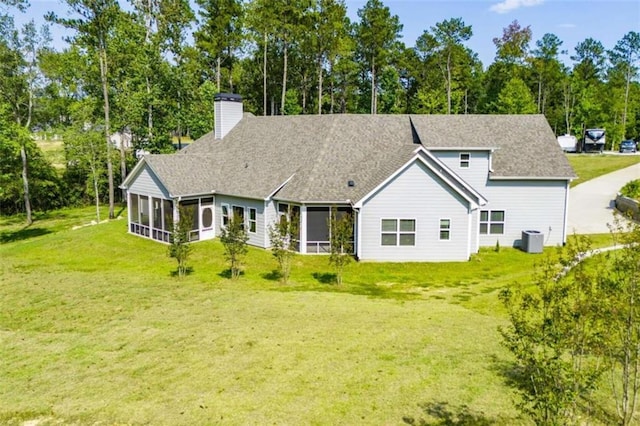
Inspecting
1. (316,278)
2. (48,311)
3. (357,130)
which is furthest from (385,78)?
(48,311)

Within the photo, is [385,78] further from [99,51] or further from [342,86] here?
[99,51]

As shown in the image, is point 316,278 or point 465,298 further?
point 316,278

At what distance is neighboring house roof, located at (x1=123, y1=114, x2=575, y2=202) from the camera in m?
26.3

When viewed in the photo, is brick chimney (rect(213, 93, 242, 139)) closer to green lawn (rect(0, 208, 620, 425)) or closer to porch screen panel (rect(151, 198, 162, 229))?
porch screen panel (rect(151, 198, 162, 229))

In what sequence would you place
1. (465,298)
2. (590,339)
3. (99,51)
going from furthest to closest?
(99,51) → (465,298) → (590,339)

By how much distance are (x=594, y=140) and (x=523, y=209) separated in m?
42.2

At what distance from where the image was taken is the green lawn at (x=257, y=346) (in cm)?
992

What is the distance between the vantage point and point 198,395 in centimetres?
1041

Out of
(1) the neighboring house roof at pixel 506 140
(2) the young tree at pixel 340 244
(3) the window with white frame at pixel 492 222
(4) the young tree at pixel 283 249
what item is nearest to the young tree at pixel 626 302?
(2) the young tree at pixel 340 244

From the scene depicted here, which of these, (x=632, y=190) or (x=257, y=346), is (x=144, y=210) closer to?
(x=257, y=346)

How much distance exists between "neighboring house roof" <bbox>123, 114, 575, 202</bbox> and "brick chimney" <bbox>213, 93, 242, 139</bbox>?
3.56 meters

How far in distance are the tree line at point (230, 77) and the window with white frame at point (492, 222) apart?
89.4ft

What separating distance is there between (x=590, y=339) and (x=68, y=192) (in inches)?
2025

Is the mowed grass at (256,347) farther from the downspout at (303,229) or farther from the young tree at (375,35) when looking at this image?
the young tree at (375,35)
